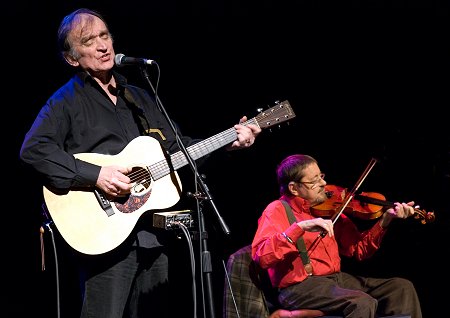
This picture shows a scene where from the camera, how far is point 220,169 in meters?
4.81

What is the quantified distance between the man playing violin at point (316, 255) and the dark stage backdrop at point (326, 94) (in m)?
0.84

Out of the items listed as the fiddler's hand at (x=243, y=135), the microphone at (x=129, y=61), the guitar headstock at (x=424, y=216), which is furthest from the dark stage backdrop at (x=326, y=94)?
the microphone at (x=129, y=61)

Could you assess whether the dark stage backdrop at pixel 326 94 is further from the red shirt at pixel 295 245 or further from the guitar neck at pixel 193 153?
the guitar neck at pixel 193 153

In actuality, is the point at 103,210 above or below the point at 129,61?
below

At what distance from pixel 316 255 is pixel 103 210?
5.02ft

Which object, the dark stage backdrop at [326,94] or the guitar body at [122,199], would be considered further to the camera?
the dark stage backdrop at [326,94]

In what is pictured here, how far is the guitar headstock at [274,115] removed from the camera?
3.27 metres

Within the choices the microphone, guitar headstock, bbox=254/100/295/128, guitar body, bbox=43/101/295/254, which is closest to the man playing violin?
guitar headstock, bbox=254/100/295/128

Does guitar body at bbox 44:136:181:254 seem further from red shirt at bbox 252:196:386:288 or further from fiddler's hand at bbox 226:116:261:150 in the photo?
red shirt at bbox 252:196:386:288

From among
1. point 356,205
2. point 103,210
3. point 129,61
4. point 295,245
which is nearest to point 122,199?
point 103,210

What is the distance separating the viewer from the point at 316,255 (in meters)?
3.77

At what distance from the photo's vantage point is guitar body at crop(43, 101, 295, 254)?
2791 mm

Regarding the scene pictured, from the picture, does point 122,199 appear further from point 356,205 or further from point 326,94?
point 326,94

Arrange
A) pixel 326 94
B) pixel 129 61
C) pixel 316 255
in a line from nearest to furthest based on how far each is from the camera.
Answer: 1. pixel 129 61
2. pixel 316 255
3. pixel 326 94
